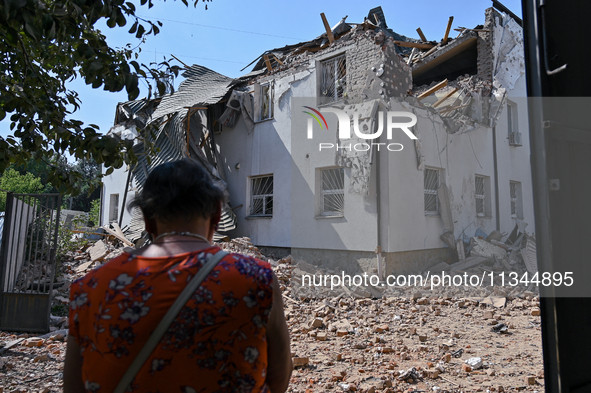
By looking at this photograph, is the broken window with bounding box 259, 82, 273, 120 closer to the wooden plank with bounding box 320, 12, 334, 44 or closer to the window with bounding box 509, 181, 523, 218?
the wooden plank with bounding box 320, 12, 334, 44

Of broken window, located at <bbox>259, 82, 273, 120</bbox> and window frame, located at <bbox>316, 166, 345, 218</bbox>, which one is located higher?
broken window, located at <bbox>259, 82, 273, 120</bbox>

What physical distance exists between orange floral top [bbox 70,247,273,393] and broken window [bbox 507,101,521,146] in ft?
51.9

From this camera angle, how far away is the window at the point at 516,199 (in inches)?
600

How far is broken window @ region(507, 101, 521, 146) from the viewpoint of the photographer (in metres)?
14.8

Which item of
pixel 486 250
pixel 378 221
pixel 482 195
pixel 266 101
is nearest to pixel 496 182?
pixel 482 195

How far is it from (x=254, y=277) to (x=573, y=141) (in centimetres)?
180

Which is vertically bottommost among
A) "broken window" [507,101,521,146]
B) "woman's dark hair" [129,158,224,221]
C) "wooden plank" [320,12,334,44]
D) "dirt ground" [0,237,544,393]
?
"dirt ground" [0,237,544,393]

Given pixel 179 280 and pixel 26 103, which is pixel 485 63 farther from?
pixel 179 280

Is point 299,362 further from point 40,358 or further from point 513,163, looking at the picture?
point 513,163

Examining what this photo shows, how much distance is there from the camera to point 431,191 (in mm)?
11547

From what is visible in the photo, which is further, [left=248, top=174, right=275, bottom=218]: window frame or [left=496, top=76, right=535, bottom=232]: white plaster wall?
[left=496, top=76, right=535, bottom=232]: white plaster wall

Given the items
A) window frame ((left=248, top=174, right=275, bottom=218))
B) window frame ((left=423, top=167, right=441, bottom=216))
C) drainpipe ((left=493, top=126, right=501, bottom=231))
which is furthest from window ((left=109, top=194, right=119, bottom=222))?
drainpipe ((left=493, top=126, right=501, bottom=231))

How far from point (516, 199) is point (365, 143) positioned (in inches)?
337

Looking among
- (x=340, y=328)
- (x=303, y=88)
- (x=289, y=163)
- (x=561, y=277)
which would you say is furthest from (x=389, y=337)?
(x=303, y=88)
